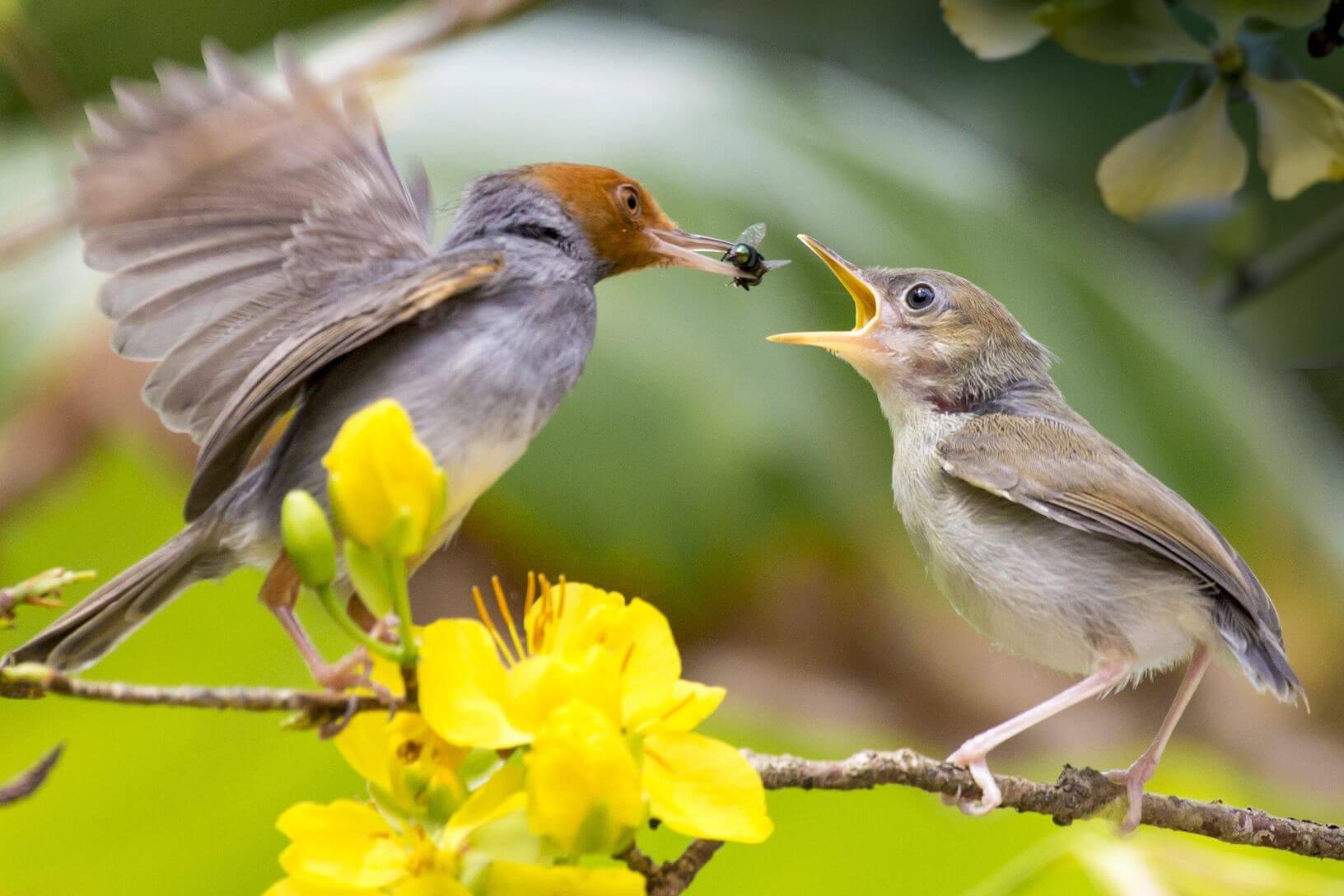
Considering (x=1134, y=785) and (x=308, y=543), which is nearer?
(x=308, y=543)

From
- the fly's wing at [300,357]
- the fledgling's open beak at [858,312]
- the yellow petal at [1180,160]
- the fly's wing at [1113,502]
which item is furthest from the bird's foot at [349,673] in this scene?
the yellow petal at [1180,160]

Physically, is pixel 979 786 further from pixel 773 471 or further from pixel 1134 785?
pixel 773 471

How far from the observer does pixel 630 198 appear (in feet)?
2.31

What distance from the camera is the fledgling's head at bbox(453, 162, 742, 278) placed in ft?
2.29

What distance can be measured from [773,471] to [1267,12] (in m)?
0.77

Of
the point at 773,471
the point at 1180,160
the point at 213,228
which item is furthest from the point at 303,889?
the point at 773,471

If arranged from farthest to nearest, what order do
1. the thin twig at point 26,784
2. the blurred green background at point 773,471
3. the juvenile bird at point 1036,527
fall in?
the blurred green background at point 773,471
the juvenile bird at point 1036,527
the thin twig at point 26,784

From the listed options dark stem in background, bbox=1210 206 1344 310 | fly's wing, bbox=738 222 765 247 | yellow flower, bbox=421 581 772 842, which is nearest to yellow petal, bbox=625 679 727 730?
yellow flower, bbox=421 581 772 842

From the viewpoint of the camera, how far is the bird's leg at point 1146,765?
68 centimetres

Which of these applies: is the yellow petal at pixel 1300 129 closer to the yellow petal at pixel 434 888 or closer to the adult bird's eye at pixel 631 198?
the adult bird's eye at pixel 631 198

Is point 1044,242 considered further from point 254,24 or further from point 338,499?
point 254,24

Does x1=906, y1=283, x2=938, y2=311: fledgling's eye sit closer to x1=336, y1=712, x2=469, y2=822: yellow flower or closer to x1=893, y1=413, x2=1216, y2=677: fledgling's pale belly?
x1=893, y1=413, x2=1216, y2=677: fledgling's pale belly

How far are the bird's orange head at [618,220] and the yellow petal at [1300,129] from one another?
33 cm

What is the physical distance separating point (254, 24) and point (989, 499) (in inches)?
74.8
